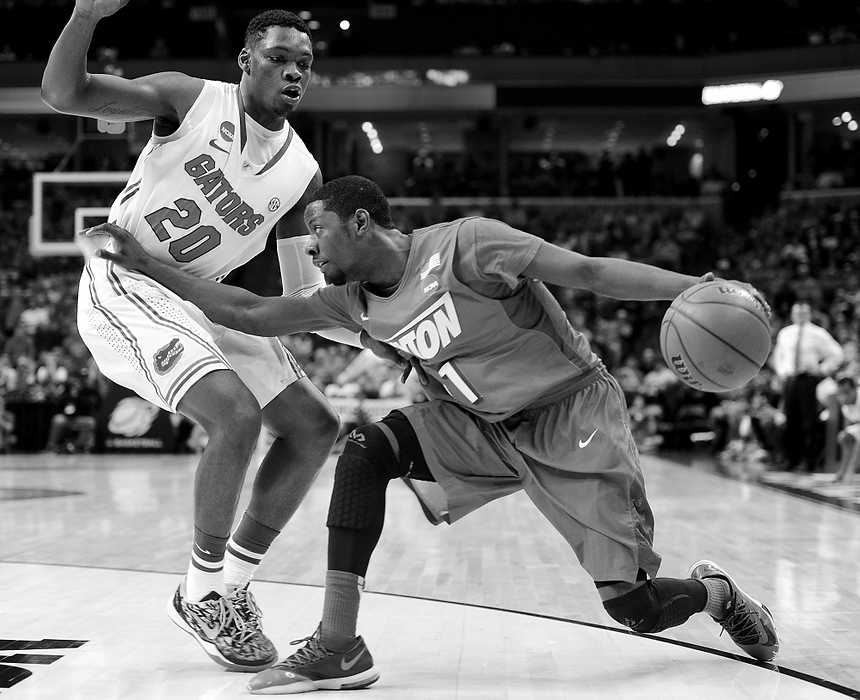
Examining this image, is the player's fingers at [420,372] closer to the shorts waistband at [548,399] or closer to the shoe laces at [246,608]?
the shorts waistband at [548,399]

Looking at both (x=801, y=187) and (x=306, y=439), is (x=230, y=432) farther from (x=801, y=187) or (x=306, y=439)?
(x=801, y=187)

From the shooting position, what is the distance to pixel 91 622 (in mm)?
3957

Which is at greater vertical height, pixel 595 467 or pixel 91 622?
pixel 595 467

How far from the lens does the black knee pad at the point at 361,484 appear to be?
10.2 feet

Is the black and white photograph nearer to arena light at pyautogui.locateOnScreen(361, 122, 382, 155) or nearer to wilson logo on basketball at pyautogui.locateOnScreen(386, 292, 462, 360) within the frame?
wilson logo on basketball at pyautogui.locateOnScreen(386, 292, 462, 360)

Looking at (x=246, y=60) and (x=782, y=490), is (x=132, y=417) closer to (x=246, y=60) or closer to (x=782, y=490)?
(x=782, y=490)

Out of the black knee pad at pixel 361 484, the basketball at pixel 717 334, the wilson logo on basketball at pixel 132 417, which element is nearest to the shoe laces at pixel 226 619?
the black knee pad at pixel 361 484

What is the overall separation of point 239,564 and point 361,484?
0.81 m

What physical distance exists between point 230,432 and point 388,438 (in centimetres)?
48

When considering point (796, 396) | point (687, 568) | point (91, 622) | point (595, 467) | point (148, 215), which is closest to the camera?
point (595, 467)

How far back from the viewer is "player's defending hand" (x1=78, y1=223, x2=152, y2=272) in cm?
346

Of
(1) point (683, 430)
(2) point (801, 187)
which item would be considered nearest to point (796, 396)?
(1) point (683, 430)

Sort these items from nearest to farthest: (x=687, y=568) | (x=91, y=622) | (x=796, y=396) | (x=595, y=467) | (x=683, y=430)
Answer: (x=595, y=467), (x=91, y=622), (x=687, y=568), (x=796, y=396), (x=683, y=430)

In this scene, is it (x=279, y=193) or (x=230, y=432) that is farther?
(x=279, y=193)
